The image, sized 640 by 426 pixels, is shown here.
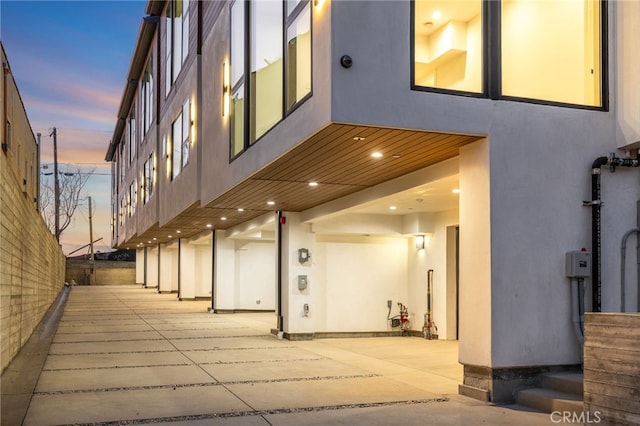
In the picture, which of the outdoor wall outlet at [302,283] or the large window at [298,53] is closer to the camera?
the large window at [298,53]

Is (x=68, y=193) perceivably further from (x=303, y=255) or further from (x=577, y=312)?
(x=577, y=312)

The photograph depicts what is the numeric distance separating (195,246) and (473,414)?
25266 millimetres

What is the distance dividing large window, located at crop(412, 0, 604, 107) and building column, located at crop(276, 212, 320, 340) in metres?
7.76

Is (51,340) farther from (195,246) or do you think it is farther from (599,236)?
(195,246)

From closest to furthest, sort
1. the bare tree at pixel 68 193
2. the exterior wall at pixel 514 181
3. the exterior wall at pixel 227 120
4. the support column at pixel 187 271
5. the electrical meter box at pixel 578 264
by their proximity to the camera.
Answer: the exterior wall at pixel 514 181
the exterior wall at pixel 227 120
the electrical meter box at pixel 578 264
the support column at pixel 187 271
the bare tree at pixel 68 193

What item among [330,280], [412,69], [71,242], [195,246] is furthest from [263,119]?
[71,242]

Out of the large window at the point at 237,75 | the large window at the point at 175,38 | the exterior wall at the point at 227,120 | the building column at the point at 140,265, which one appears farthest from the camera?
the building column at the point at 140,265

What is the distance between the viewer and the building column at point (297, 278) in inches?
611

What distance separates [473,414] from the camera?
25.7ft

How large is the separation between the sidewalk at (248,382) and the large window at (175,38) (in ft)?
27.9

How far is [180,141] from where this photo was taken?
811 inches

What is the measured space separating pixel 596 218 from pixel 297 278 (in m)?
7.92

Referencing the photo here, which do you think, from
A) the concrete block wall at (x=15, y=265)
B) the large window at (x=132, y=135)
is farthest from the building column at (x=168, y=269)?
the concrete block wall at (x=15, y=265)

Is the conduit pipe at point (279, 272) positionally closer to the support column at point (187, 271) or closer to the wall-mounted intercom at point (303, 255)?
the wall-mounted intercom at point (303, 255)
